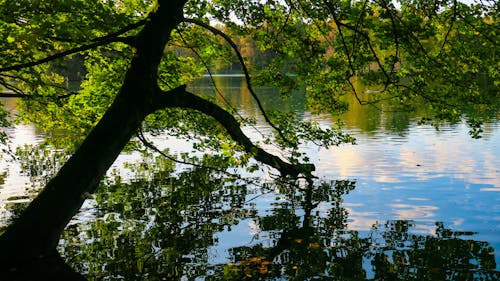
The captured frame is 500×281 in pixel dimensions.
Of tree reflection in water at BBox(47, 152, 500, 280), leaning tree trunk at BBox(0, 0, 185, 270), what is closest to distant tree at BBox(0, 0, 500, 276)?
leaning tree trunk at BBox(0, 0, 185, 270)

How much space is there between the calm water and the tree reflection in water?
0.03 metres

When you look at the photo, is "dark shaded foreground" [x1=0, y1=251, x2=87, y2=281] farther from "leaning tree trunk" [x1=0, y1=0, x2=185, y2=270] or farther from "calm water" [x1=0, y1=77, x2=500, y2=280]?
"calm water" [x1=0, y1=77, x2=500, y2=280]

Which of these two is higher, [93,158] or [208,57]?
[208,57]

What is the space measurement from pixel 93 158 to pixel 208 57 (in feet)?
26.9

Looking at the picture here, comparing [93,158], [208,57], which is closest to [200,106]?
[93,158]

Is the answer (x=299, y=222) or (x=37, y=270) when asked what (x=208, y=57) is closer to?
(x=299, y=222)

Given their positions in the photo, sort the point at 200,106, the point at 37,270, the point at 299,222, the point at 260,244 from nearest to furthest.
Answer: the point at 37,270
the point at 200,106
the point at 260,244
the point at 299,222

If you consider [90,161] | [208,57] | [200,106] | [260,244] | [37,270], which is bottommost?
[260,244]

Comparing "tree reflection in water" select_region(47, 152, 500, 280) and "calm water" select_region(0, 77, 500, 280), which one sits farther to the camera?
"calm water" select_region(0, 77, 500, 280)

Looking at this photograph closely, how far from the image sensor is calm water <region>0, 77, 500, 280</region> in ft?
37.7

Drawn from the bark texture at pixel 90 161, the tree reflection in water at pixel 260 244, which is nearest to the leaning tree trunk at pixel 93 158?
the bark texture at pixel 90 161

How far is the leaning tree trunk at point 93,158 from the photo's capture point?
391 inches

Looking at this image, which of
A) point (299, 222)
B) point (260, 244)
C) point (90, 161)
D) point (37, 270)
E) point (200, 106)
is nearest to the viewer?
point (90, 161)

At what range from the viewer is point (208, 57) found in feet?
56.3
